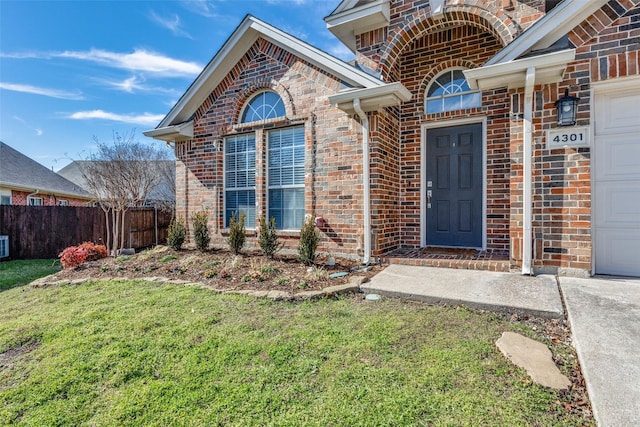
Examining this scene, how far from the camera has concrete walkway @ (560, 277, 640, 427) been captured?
66.7 inches

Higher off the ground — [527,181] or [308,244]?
[527,181]

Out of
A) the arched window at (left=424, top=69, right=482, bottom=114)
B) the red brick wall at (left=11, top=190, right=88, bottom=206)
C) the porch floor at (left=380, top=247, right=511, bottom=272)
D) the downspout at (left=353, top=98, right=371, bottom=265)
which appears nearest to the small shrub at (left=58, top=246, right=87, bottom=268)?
the downspout at (left=353, top=98, right=371, bottom=265)

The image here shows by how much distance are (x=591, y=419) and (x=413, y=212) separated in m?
4.59

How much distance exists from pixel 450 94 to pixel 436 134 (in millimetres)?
751

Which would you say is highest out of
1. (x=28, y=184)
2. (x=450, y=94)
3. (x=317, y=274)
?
(x=450, y=94)

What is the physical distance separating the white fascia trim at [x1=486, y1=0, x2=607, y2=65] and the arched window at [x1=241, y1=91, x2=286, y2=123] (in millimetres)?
4045

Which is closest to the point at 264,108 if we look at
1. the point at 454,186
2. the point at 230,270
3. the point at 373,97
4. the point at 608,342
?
the point at 373,97

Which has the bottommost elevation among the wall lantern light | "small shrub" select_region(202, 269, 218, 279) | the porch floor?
"small shrub" select_region(202, 269, 218, 279)

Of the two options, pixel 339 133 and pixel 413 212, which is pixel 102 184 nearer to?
pixel 339 133

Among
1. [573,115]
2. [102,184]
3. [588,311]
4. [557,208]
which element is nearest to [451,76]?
[573,115]

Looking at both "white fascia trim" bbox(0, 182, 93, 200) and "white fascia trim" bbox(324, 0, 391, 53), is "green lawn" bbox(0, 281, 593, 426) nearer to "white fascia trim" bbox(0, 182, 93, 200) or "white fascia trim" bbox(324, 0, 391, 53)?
"white fascia trim" bbox(324, 0, 391, 53)

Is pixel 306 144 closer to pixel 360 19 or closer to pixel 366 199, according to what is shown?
pixel 366 199

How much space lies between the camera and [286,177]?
655 cm

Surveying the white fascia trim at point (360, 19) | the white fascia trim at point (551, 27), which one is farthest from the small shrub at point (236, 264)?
the white fascia trim at point (551, 27)
